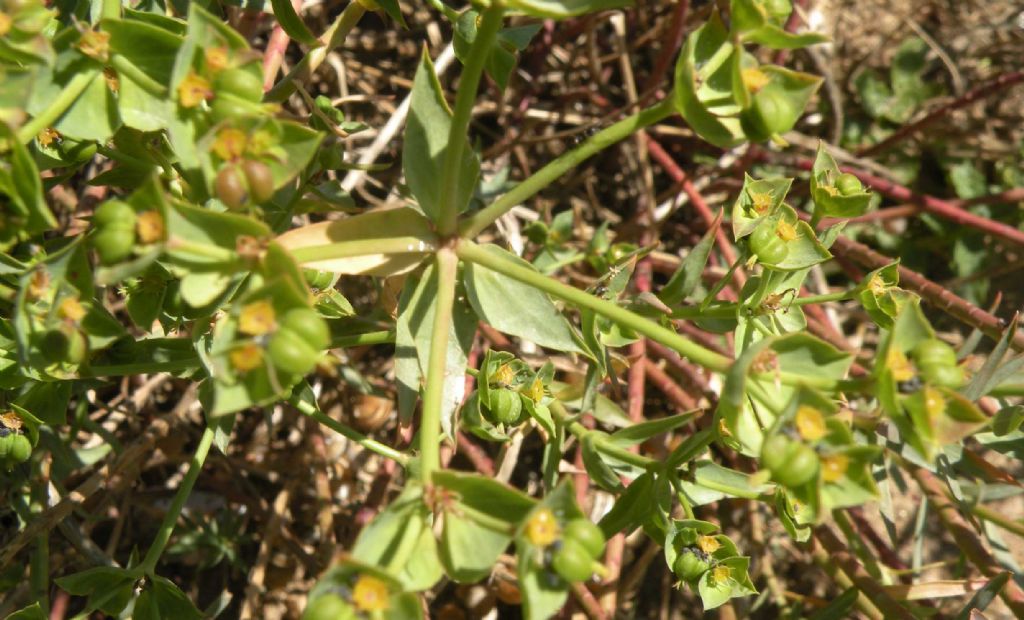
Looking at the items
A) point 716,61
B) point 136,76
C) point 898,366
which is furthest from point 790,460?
point 136,76

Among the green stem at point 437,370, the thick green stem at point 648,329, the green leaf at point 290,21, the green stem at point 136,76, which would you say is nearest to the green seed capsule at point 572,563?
the green stem at point 437,370

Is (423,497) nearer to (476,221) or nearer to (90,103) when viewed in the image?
(476,221)

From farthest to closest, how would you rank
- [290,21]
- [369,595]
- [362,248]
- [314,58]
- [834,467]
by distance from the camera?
1. [314,58]
2. [290,21]
3. [362,248]
4. [834,467]
5. [369,595]

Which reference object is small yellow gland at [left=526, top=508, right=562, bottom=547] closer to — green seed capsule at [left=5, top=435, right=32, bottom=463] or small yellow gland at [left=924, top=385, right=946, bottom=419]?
small yellow gland at [left=924, top=385, right=946, bottom=419]

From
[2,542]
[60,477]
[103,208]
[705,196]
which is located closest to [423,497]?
[103,208]

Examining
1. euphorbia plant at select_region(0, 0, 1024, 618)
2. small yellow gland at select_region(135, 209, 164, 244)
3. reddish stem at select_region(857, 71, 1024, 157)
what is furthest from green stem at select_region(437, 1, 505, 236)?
reddish stem at select_region(857, 71, 1024, 157)

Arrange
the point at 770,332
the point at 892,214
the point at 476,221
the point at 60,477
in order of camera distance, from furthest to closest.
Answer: the point at 892,214 < the point at 60,477 < the point at 770,332 < the point at 476,221

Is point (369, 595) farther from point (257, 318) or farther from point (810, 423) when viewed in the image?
point (810, 423)
